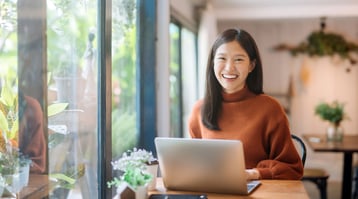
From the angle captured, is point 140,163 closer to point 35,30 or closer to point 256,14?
point 35,30

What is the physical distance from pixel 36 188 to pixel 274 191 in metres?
0.85

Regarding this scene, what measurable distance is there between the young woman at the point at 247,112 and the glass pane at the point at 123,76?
675 millimetres

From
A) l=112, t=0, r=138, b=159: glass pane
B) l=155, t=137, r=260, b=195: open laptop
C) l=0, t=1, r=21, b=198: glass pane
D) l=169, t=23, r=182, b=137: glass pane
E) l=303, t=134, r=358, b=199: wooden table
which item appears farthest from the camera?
l=169, t=23, r=182, b=137: glass pane

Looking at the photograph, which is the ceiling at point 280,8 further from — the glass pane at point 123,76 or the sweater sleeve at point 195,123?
the sweater sleeve at point 195,123

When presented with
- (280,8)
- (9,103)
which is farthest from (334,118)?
(9,103)

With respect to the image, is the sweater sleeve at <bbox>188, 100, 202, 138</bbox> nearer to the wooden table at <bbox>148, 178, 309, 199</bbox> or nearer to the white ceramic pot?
the wooden table at <bbox>148, 178, 309, 199</bbox>

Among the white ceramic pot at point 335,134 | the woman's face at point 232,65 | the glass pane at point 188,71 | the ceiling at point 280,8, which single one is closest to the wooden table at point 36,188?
the woman's face at point 232,65

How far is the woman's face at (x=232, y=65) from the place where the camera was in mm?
1825

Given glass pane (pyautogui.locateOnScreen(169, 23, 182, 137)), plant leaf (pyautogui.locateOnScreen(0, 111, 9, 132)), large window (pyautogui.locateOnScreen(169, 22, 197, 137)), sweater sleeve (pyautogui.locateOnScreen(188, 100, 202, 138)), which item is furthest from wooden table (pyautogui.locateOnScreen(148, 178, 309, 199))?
glass pane (pyautogui.locateOnScreen(169, 23, 182, 137))

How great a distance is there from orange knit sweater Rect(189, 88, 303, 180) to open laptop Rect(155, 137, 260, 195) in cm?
23

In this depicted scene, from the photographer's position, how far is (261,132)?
1.83m

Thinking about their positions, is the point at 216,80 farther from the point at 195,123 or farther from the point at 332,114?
the point at 332,114

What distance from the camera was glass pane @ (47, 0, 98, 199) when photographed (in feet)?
5.48

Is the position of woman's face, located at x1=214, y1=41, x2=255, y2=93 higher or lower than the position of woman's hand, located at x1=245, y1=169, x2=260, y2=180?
higher
